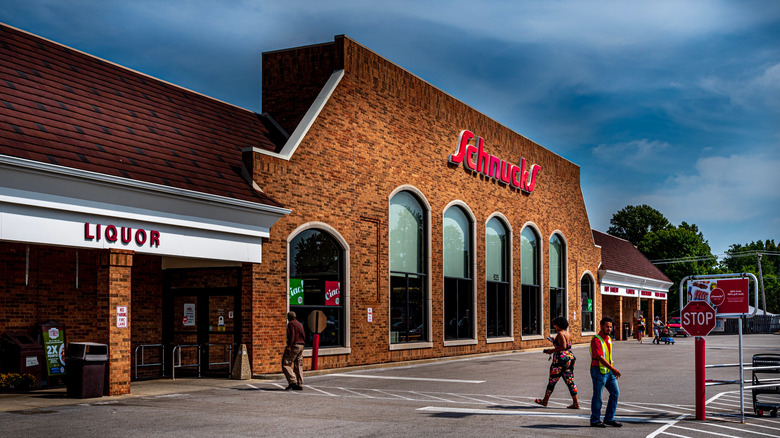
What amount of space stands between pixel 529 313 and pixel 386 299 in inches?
511

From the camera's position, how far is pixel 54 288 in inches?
707

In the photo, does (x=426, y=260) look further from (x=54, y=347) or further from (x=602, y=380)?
(x=602, y=380)

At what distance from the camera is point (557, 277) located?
40.3 meters

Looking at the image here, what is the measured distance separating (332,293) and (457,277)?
827 centimetres

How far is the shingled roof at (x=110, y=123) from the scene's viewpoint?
15703mm

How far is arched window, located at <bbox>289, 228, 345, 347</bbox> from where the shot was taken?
860 inches

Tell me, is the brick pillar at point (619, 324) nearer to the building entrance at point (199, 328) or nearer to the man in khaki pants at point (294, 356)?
the building entrance at point (199, 328)

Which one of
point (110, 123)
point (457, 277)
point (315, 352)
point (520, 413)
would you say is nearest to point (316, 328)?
point (315, 352)

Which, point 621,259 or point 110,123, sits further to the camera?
point 621,259

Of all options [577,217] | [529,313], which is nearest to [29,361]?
[529,313]

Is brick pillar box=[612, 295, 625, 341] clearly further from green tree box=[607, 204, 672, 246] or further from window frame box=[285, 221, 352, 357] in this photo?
green tree box=[607, 204, 672, 246]

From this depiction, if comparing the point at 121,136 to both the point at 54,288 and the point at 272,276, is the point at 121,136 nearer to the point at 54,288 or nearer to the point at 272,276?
the point at 54,288

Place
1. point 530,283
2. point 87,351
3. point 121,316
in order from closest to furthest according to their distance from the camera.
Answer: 1. point 87,351
2. point 121,316
3. point 530,283

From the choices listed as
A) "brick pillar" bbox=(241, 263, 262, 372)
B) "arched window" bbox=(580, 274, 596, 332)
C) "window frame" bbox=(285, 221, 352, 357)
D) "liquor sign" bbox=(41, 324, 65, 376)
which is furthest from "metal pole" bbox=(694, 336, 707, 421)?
"arched window" bbox=(580, 274, 596, 332)
